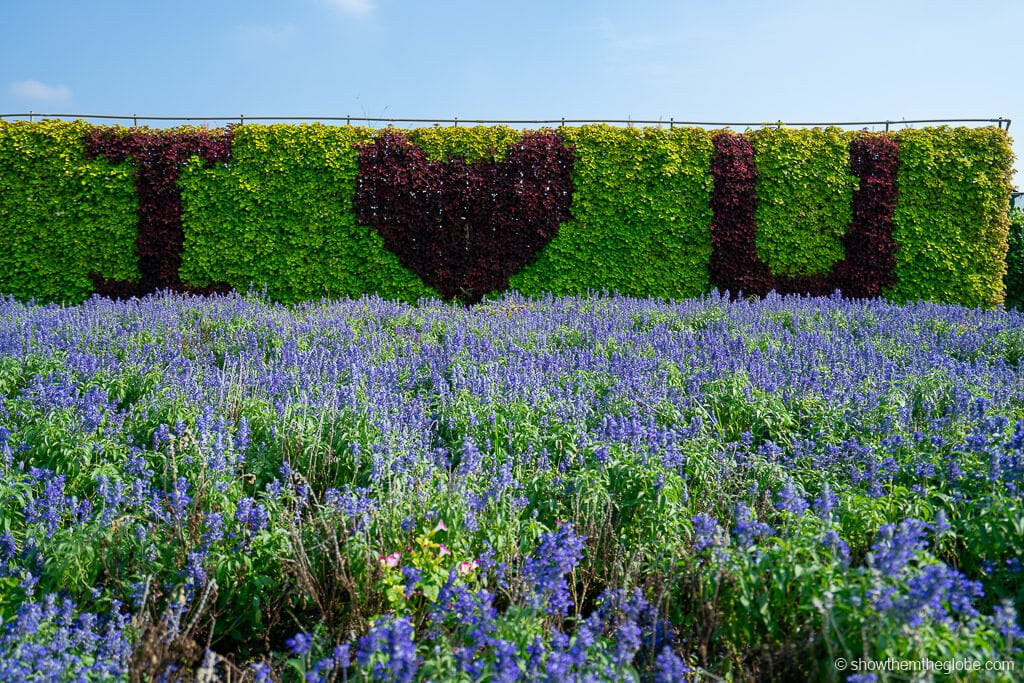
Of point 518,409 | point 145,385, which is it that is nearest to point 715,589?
point 518,409

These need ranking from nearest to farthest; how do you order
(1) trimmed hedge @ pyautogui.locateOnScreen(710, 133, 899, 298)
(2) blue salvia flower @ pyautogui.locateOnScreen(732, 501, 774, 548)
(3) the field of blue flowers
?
(3) the field of blue flowers → (2) blue salvia flower @ pyautogui.locateOnScreen(732, 501, 774, 548) → (1) trimmed hedge @ pyautogui.locateOnScreen(710, 133, 899, 298)

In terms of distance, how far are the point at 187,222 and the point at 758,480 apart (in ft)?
37.5

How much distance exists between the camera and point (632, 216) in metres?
12.6

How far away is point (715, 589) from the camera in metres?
2.34

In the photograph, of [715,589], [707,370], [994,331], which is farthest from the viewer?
[994,331]

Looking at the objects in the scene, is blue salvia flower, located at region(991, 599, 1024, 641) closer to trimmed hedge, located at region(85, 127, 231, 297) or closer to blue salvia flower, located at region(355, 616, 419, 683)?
blue salvia flower, located at region(355, 616, 419, 683)

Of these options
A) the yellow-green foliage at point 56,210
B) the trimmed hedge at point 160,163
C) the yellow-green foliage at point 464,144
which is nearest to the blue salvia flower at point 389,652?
the yellow-green foliage at point 464,144

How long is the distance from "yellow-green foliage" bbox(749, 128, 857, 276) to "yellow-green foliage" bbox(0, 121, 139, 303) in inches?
433

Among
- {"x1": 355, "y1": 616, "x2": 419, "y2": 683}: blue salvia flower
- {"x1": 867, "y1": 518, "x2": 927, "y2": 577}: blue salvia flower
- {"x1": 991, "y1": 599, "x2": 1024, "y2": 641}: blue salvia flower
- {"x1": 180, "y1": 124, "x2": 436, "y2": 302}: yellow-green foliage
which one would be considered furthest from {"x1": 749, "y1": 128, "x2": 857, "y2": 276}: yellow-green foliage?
{"x1": 355, "y1": 616, "x2": 419, "y2": 683}: blue salvia flower

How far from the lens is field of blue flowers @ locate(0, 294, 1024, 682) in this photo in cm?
215

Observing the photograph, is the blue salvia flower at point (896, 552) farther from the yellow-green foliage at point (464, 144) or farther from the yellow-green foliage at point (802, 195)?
the yellow-green foliage at point (802, 195)

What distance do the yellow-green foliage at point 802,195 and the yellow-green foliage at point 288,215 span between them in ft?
20.7

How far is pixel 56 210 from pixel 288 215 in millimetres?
3946

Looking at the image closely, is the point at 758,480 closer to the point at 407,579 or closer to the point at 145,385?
the point at 407,579
